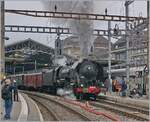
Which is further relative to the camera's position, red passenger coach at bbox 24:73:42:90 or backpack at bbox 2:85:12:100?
red passenger coach at bbox 24:73:42:90

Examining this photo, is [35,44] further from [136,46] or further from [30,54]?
[136,46]

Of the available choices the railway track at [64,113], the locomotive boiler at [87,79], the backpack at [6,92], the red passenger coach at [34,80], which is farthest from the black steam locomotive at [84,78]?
the red passenger coach at [34,80]

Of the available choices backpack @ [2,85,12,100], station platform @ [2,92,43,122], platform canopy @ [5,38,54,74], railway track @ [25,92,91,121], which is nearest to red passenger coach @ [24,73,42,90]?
platform canopy @ [5,38,54,74]

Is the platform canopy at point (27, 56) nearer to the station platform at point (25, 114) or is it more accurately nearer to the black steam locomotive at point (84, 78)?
the black steam locomotive at point (84, 78)

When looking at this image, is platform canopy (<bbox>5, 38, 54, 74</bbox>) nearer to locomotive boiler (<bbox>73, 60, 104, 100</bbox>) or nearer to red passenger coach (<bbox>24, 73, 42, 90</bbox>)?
red passenger coach (<bbox>24, 73, 42, 90</bbox>)

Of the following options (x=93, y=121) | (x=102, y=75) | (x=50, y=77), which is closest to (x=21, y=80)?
(x=50, y=77)

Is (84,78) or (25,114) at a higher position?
(84,78)

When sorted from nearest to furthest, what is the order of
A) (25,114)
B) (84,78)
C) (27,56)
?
(25,114)
(84,78)
(27,56)

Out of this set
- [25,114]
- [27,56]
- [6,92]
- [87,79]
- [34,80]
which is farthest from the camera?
[27,56]

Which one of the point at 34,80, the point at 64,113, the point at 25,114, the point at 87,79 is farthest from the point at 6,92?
the point at 34,80

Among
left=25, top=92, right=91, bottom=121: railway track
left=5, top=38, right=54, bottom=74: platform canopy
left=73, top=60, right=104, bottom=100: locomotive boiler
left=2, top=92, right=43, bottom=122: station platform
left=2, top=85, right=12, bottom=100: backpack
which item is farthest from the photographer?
left=5, top=38, right=54, bottom=74: platform canopy

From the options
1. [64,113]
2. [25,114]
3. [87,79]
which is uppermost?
[87,79]

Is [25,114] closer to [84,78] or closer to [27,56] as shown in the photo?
[84,78]

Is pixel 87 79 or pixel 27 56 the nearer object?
pixel 87 79
